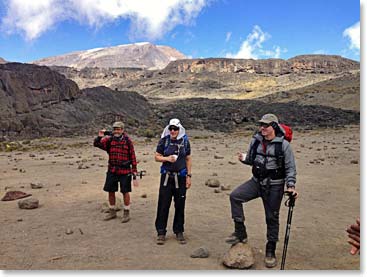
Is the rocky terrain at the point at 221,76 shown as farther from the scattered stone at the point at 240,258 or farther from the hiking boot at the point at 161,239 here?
the scattered stone at the point at 240,258

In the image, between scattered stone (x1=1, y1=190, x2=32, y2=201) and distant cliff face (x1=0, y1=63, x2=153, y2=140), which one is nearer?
scattered stone (x1=1, y1=190, x2=32, y2=201)

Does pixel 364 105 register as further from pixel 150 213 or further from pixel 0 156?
pixel 0 156

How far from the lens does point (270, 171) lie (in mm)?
4371

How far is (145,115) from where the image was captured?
1561 inches

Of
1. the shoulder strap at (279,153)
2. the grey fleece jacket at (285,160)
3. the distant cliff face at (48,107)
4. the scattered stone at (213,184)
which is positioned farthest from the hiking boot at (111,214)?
the distant cliff face at (48,107)

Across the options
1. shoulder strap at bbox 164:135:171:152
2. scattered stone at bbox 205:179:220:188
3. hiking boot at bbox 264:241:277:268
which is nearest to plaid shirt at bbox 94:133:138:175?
shoulder strap at bbox 164:135:171:152

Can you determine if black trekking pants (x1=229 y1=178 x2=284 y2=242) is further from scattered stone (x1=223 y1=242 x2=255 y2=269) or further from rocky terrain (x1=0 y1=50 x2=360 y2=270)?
rocky terrain (x1=0 y1=50 x2=360 y2=270)

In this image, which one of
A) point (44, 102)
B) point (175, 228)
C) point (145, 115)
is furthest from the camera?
point (145, 115)

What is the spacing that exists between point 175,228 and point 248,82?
106 meters

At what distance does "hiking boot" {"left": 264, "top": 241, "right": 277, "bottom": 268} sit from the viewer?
4453mm

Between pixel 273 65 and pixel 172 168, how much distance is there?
4890 inches

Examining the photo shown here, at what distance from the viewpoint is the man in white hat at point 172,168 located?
17.0 ft

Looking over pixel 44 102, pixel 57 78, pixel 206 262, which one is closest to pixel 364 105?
pixel 206 262

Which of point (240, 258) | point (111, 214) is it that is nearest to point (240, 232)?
point (240, 258)
